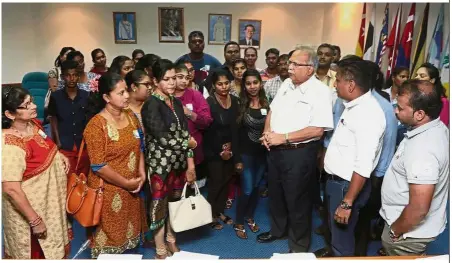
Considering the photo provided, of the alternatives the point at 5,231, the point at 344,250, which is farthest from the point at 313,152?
the point at 5,231

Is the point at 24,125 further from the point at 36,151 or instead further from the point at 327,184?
the point at 327,184

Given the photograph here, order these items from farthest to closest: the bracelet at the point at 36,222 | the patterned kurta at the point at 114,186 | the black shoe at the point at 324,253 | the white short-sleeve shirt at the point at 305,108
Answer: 1. the black shoe at the point at 324,253
2. the white short-sleeve shirt at the point at 305,108
3. the patterned kurta at the point at 114,186
4. the bracelet at the point at 36,222

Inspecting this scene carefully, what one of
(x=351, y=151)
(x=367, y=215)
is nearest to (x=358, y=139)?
(x=351, y=151)

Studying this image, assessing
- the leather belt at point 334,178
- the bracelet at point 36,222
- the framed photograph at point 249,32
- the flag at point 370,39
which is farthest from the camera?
the framed photograph at point 249,32

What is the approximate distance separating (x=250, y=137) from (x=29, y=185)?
4.67 ft

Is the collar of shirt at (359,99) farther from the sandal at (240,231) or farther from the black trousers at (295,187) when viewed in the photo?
the sandal at (240,231)

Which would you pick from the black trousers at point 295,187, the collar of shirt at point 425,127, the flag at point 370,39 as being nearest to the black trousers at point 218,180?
the black trousers at point 295,187

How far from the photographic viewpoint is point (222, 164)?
2.60 m

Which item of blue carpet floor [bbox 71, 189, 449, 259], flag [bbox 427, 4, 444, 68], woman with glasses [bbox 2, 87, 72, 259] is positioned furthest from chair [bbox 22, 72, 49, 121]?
flag [bbox 427, 4, 444, 68]

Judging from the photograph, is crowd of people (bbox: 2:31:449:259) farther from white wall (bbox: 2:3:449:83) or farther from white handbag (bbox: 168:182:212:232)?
white wall (bbox: 2:3:449:83)

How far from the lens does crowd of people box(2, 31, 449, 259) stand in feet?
4.97

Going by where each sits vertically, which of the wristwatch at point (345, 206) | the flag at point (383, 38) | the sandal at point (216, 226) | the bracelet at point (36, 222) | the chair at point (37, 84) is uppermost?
the flag at point (383, 38)

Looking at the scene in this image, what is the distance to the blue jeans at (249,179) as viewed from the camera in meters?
2.61

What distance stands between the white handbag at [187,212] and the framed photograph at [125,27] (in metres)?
4.86
